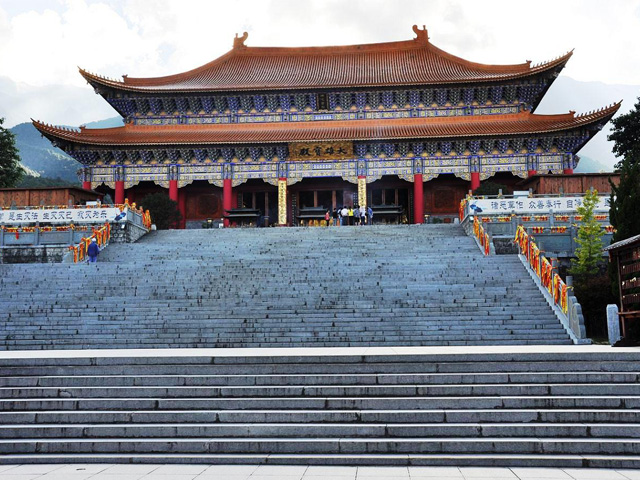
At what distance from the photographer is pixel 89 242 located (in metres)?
18.7

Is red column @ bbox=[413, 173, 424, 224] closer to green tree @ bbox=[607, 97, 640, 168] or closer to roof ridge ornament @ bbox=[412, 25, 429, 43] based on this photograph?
roof ridge ornament @ bbox=[412, 25, 429, 43]

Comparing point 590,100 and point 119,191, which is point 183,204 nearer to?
point 119,191

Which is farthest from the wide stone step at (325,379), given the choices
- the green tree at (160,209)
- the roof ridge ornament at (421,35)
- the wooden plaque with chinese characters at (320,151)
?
the roof ridge ornament at (421,35)

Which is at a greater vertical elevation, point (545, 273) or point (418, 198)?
point (418, 198)

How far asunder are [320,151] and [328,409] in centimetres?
2368

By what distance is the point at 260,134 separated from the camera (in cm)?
3017

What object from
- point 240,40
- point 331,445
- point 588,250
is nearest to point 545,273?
point 588,250

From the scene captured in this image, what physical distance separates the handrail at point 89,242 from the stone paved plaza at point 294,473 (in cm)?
1249

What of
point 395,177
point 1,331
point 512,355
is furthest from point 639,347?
point 395,177

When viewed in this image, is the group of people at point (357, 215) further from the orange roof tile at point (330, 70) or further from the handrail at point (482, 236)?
the handrail at point (482, 236)

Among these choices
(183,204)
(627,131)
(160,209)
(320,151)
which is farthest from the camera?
(627,131)

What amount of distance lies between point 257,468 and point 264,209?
2646cm

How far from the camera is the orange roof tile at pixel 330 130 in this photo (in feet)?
92.4

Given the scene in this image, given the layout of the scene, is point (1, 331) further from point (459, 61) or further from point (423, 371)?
point (459, 61)
